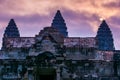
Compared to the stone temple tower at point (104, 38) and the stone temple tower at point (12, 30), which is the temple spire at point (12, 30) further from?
the stone temple tower at point (104, 38)

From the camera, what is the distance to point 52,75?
1394 inches

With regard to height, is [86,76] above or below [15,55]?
below

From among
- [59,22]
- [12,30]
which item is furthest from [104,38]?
[12,30]

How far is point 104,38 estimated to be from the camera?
8650 cm

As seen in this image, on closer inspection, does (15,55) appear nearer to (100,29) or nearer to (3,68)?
(3,68)

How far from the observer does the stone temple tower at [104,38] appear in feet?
281

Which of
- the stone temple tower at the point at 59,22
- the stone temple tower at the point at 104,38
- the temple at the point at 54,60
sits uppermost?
the stone temple tower at the point at 59,22

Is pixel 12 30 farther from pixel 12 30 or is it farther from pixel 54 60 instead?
pixel 54 60

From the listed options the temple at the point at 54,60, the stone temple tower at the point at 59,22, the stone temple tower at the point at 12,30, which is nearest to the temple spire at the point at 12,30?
the stone temple tower at the point at 12,30

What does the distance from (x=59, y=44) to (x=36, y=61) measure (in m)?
2.95

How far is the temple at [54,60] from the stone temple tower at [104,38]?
143ft

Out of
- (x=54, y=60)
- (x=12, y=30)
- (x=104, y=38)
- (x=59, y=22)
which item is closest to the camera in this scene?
(x=54, y=60)

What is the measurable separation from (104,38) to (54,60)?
53218mm

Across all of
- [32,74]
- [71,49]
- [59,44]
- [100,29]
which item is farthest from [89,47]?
[100,29]
